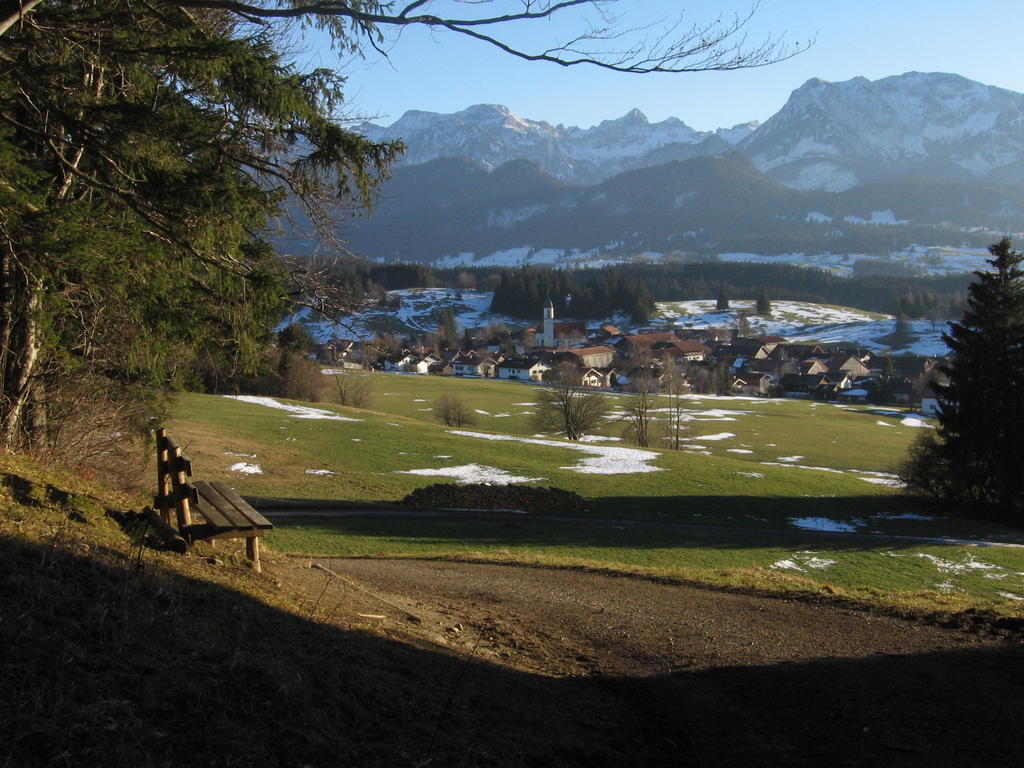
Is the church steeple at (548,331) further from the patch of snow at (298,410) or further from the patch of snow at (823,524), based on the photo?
the patch of snow at (823,524)

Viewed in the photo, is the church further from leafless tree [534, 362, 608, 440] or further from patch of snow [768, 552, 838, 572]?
patch of snow [768, 552, 838, 572]

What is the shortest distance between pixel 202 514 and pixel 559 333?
167 meters

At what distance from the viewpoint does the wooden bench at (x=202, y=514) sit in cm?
823

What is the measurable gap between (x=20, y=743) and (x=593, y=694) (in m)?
4.67

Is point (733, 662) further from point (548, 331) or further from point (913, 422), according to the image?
point (548, 331)

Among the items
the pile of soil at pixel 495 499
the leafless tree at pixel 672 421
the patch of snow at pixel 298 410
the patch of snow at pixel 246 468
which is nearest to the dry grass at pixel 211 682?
the pile of soil at pixel 495 499

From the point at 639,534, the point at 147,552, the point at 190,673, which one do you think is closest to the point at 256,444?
the point at 639,534

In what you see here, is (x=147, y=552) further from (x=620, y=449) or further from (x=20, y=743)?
(x=620, y=449)

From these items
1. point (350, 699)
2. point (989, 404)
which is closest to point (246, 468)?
point (350, 699)

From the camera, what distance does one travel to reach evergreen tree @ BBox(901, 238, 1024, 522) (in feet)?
113

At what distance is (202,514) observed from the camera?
886cm

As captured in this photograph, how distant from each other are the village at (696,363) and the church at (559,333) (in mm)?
229

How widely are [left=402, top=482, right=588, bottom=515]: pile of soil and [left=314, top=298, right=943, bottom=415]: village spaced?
2591 inches

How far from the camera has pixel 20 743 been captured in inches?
141
